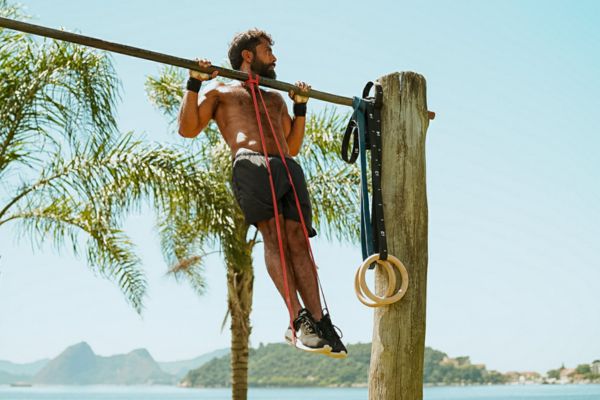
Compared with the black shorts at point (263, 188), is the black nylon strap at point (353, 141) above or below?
above

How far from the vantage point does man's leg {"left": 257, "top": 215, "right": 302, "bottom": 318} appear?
3898 millimetres

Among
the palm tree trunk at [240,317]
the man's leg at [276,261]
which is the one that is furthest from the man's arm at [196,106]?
the palm tree trunk at [240,317]

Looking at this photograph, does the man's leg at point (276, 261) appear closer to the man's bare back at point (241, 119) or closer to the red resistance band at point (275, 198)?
the red resistance band at point (275, 198)

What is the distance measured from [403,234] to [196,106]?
4.35ft

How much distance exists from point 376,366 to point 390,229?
71cm

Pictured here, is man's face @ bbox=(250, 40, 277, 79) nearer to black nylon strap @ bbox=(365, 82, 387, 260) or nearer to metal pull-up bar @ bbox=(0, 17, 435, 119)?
metal pull-up bar @ bbox=(0, 17, 435, 119)

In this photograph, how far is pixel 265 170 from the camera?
13.2 feet

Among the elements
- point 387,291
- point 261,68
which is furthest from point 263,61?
point 387,291

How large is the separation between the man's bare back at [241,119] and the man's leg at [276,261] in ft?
1.41

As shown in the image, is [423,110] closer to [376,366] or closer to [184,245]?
[376,366]

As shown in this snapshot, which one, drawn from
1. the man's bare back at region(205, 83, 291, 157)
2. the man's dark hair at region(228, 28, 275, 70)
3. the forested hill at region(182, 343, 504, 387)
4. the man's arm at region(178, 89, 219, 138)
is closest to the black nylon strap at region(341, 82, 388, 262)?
the man's bare back at region(205, 83, 291, 157)

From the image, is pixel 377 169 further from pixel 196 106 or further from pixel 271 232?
pixel 196 106

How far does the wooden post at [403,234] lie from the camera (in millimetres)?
3822

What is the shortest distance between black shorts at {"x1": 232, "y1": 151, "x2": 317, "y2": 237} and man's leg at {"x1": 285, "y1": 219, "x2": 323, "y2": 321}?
0.19ft
